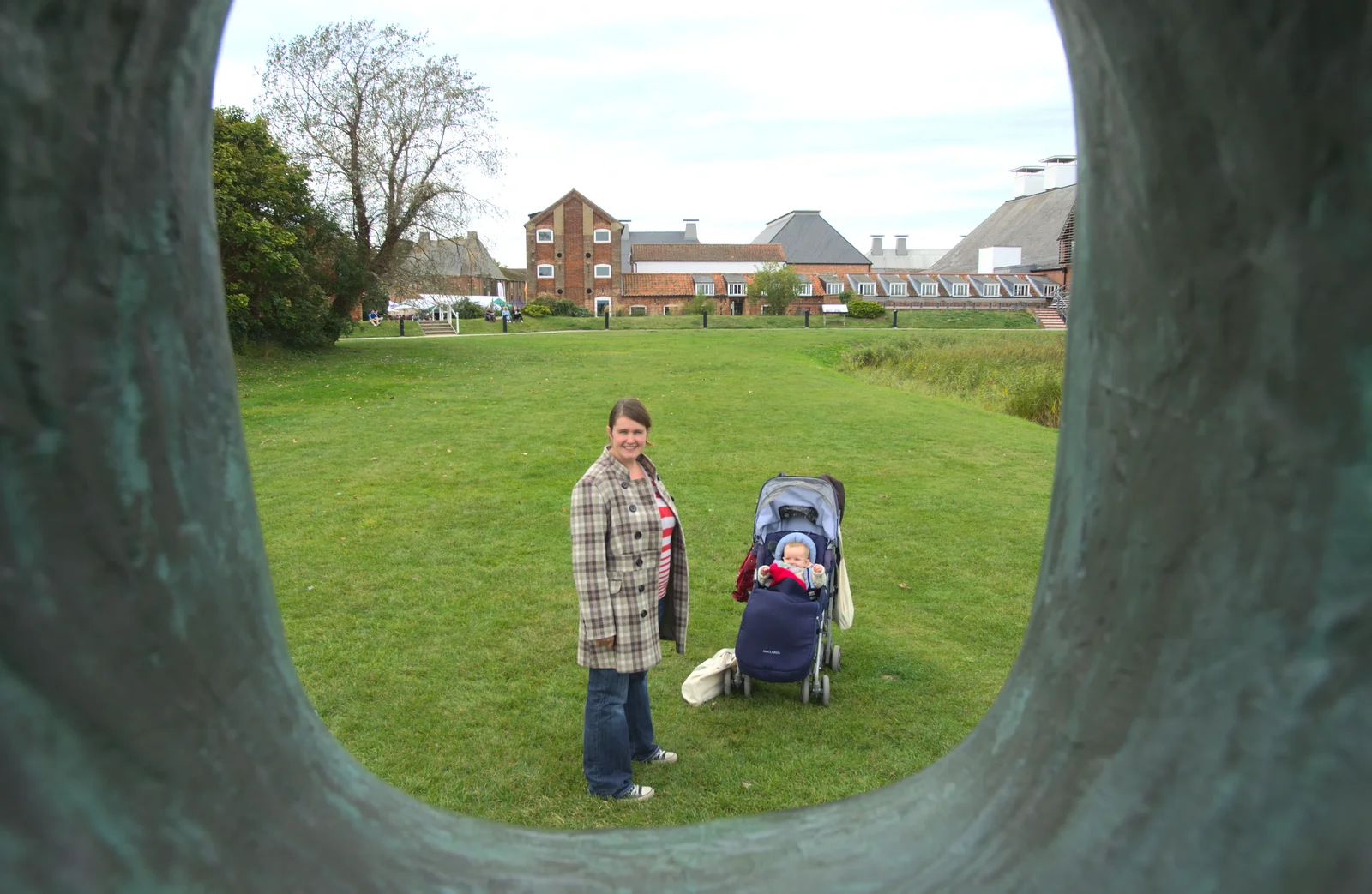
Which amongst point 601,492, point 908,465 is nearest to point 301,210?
point 908,465

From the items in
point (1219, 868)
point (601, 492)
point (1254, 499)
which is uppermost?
point (1254, 499)

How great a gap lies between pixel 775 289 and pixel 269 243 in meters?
35.6

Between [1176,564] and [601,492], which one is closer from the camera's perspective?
[1176,564]

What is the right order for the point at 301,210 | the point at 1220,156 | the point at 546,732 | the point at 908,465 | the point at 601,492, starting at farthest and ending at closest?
the point at 301,210 → the point at 908,465 → the point at 546,732 → the point at 601,492 → the point at 1220,156

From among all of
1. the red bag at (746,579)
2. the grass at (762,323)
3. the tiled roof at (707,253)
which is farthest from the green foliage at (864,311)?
the red bag at (746,579)

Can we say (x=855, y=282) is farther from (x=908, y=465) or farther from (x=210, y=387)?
(x=210, y=387)

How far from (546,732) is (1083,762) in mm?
4371

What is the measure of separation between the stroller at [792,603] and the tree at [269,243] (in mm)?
15929

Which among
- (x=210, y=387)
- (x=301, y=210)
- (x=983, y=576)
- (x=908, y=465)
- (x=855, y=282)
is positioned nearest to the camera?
(x=210, y=387)

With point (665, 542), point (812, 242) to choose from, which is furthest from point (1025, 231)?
point (665, 542)

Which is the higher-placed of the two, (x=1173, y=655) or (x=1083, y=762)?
(x=1173, y=655)

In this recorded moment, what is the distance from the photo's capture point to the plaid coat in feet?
12.8

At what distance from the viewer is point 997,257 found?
61312 millimetres

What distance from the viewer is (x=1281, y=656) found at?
28.8 inches
